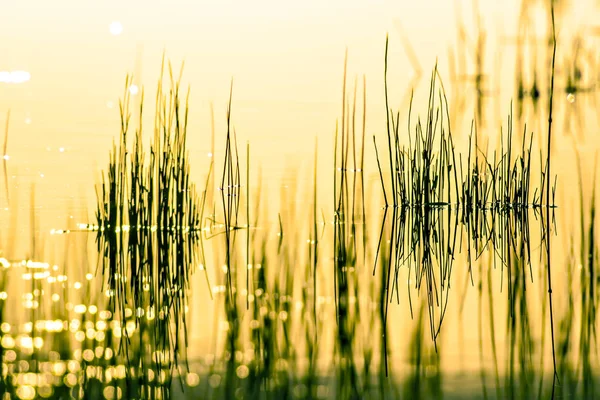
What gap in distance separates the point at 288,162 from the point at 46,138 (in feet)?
8.99

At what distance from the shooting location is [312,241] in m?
3.36

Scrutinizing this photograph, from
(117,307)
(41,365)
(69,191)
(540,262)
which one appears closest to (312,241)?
(540,262)

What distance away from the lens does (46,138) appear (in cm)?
855

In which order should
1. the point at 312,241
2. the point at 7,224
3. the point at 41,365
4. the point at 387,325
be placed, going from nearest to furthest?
the point at 41,365
the point at 387,325
the point at 312,241
the point at 7,224

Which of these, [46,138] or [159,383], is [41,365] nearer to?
[159,383]

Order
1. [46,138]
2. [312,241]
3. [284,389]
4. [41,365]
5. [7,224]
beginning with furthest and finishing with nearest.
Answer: [46,138] < [7,224] < [312,241] < [41,365] < [284,389]

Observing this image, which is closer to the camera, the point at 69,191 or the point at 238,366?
the point at 238,366

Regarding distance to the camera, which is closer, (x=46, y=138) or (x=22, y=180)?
(x=22, y=180)

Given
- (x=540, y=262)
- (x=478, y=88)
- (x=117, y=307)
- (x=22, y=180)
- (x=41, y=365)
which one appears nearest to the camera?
(x=41, y=365)

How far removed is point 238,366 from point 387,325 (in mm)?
460

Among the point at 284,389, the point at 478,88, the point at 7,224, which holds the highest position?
the point at 478,88

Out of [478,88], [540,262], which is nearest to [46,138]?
Answer: [478,88]

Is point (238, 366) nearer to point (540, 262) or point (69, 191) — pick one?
point (540, 262)

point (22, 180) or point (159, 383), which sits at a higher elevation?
point (22, 180)
